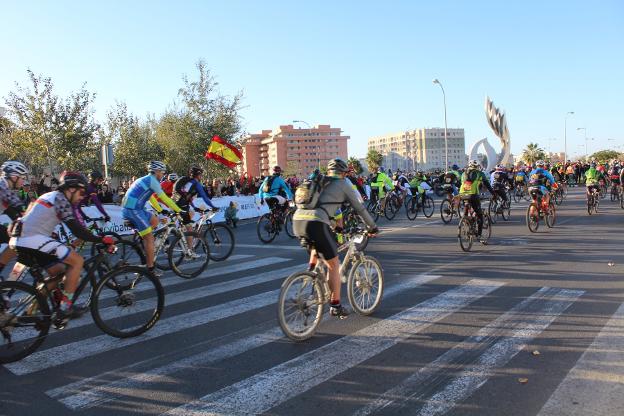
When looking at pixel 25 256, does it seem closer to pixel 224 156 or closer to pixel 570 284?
pixel 570 284

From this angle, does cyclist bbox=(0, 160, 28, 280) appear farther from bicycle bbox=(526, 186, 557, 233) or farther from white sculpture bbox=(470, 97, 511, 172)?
white sculpture bbox=(470, 97, 511, 172)

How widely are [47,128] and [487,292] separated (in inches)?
1044

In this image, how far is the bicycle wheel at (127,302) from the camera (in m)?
5.48

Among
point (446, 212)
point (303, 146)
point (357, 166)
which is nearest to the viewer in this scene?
point (446, 212)

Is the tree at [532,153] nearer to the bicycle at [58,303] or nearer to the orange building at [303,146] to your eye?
the orange building at [303,146]

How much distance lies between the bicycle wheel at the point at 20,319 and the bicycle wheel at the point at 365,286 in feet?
10.8

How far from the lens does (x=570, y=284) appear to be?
7.58 m

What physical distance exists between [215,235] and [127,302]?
14.5 feet

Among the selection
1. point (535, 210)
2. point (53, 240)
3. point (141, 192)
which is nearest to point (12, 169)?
point (141, 192)

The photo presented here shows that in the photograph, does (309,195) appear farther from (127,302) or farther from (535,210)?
(535,210)

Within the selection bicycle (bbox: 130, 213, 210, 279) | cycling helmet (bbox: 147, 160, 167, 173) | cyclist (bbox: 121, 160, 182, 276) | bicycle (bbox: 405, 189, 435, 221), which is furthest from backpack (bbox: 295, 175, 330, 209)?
bicycle (bbox: 405, 189, 435, 221)

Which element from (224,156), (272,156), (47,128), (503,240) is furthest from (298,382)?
(272,156)

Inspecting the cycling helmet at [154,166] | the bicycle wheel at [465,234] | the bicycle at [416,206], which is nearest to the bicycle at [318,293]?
the cycling helmet at [154,166]

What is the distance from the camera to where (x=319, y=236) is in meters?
5.44
